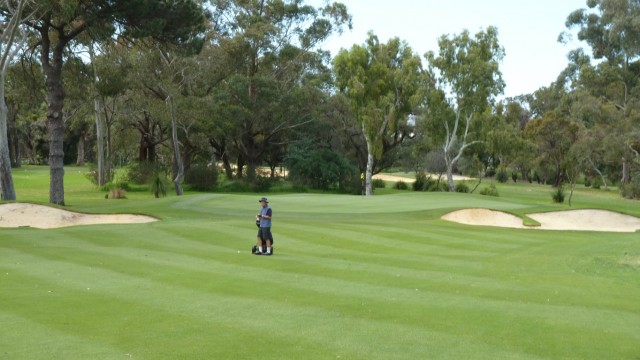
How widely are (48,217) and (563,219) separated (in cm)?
2465

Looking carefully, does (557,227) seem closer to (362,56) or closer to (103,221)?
(103,221)

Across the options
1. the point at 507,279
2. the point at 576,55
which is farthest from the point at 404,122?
the point at 507,279

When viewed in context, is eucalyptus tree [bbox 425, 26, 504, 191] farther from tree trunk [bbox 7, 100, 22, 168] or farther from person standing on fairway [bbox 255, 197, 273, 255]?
tree trunk [bbox 7, 100, 22, 168]

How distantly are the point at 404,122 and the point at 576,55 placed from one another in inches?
1310

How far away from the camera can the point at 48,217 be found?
27.8 metres

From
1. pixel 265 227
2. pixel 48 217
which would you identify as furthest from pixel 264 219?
pixel 48 217

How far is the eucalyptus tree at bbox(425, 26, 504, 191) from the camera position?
58.7m

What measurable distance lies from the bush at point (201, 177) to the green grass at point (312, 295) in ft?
131

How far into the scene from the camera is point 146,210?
101ft

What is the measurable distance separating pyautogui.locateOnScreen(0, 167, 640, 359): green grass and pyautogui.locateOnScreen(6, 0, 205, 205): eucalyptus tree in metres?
13.4

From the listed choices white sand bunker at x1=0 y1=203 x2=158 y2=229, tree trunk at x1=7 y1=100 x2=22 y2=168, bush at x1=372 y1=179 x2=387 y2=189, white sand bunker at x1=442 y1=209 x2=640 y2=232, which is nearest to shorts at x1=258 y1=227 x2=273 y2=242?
white sand bunker at x1=0 y1=203 x2=158 y2=229

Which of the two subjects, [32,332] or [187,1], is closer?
[32,332]

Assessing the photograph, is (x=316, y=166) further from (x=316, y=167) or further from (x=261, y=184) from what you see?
(x=261, y=184)

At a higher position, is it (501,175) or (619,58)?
(619,58)
